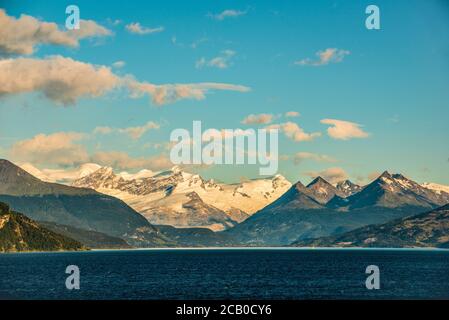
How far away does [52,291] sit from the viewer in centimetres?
17638

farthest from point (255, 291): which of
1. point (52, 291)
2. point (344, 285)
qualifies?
point (52, 291)
